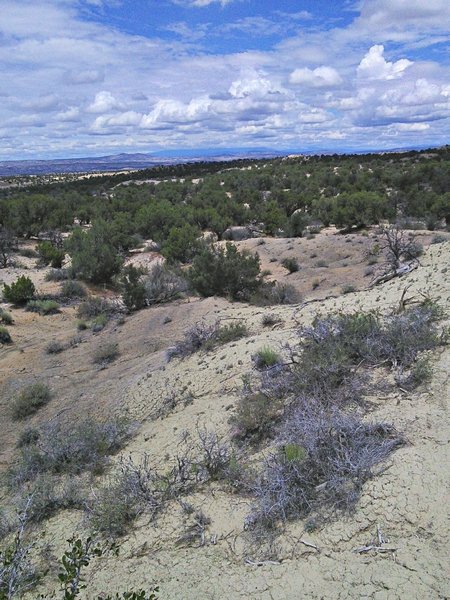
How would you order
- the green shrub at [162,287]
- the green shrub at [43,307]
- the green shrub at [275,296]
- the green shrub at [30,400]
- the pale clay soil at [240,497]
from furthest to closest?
1. the green shrub at [43,307]
2. the green shrub at [162,287]
3. the green shrub at [275,296]
4. the green shrub at [30,400]
5. the pale clay soil at [240,497]

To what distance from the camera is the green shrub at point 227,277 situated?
1463cm

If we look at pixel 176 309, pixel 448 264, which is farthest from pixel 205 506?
pixel 176 309

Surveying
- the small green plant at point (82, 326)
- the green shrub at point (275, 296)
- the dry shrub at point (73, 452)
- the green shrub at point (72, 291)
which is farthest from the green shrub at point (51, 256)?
the dry shrub at point (73, 452)

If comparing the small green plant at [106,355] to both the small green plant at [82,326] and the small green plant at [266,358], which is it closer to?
the small green plant at [82,326]

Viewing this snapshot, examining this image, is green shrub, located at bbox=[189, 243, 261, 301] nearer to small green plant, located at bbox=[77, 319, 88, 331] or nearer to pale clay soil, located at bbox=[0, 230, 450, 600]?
pale clay soil, located at bbox=[0, 230, 450, 600]

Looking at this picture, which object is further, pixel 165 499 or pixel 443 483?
pixel 165 499

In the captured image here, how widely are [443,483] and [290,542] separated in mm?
1478

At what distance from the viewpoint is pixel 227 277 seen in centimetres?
1470

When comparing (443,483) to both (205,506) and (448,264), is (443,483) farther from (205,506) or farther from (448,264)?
(448,264)

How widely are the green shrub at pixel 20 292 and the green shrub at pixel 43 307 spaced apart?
1.88 feet

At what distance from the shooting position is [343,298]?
1044 centimetres

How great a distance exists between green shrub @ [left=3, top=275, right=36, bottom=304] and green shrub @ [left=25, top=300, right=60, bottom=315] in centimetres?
57

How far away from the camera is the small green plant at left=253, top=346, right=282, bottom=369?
24.6 feet

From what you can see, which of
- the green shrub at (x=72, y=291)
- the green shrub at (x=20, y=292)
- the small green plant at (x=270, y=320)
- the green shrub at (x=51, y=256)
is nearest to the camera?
the small green plant at (x=270, y=320)
